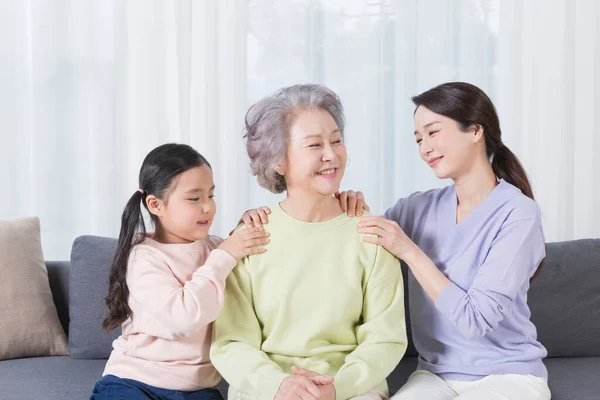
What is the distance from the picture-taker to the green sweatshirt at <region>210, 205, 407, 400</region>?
6.41 feet

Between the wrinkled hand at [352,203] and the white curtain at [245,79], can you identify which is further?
the white curtain at [245,79]

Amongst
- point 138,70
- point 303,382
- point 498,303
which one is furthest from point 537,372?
point 138,70

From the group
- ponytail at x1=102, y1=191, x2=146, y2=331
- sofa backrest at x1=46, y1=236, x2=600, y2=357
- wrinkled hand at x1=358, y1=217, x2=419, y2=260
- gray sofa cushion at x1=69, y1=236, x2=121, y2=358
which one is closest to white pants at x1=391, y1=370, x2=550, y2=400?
wrinkled hand at x1=358, y1=217, x2=419, y2=260

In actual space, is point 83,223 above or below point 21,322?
above

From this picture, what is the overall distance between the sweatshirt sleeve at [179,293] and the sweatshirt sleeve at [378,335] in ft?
1.17

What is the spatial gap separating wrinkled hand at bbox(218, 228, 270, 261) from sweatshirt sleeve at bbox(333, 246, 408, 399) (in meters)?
0.30

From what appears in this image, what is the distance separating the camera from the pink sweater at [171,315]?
1.91m

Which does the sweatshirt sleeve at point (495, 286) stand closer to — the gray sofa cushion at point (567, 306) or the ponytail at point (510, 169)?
the ponytail at point (510, 169)

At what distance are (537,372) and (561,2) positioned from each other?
190 centimetres

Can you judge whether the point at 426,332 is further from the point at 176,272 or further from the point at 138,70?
the point at 138,70

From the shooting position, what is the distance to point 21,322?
2.68 meters

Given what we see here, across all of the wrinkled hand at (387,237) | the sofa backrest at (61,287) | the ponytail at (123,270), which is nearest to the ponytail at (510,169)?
the wrinkled hand at (387,237)

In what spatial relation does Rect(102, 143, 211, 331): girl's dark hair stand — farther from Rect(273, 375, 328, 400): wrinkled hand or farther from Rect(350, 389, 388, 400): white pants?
Rect(350, 389, 388, 400): white pants

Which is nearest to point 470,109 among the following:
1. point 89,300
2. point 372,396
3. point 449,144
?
point 449,144
